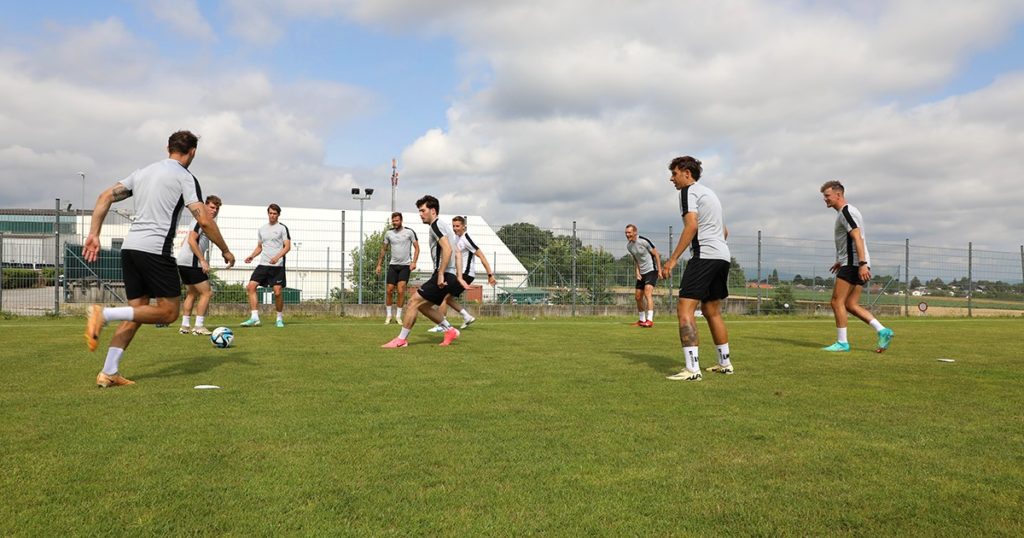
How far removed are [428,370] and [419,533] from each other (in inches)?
161

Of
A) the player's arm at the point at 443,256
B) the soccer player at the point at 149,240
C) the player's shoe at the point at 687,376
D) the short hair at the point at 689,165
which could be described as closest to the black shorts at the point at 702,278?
the player's shoe at the point at 687,376

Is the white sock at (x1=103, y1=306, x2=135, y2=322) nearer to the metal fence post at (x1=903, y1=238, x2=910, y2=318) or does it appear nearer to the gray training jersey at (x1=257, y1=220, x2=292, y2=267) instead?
the gray training jersey at (x1=257, y1=220, x2=292, y2=267)

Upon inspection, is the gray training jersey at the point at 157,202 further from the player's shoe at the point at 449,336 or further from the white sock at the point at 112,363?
the player's shoe at the point at 449,336

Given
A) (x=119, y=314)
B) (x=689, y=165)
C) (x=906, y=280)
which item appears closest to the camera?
(x=119, y=314)

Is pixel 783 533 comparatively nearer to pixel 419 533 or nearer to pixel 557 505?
pixel 557 505

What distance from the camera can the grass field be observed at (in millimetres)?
2512

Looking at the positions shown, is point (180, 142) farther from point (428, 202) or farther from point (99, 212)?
point (428, 202)

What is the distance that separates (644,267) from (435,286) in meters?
7.01

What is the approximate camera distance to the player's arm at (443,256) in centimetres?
873

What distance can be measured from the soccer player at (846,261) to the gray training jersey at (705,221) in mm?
3417

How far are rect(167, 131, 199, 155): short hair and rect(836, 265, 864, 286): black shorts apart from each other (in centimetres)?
789

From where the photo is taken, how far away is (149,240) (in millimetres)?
5625

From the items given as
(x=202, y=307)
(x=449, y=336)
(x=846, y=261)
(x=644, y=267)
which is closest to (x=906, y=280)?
(x=644, y=267)

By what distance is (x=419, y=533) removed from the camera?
2381 mm
